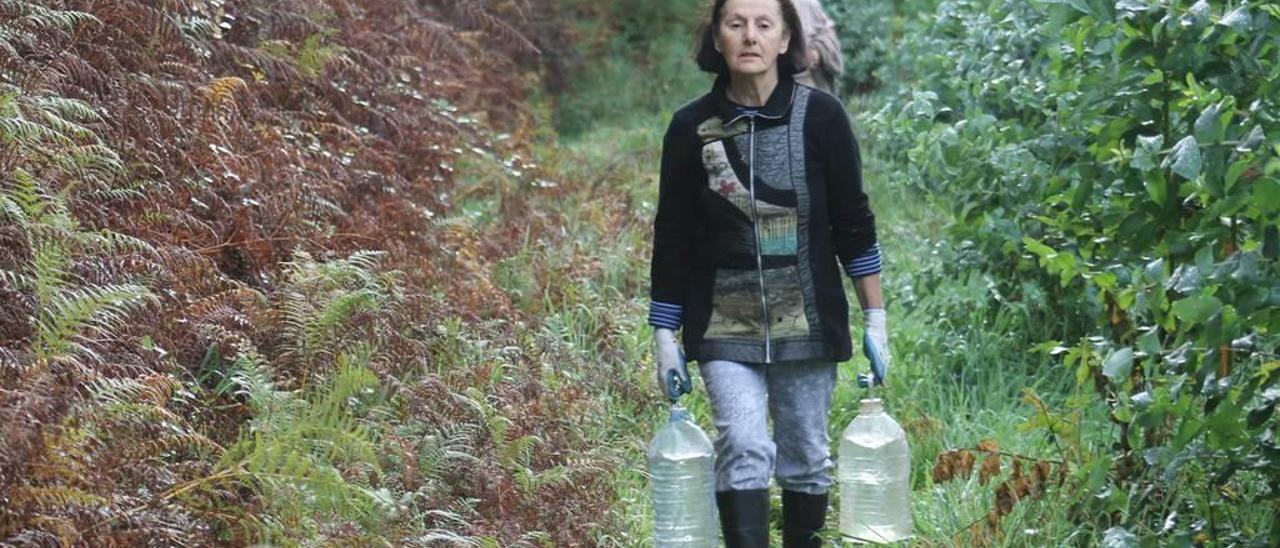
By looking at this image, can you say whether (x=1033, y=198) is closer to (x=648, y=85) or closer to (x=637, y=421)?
(x=637, y=421)

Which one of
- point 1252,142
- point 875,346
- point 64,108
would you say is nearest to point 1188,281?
point 1252,142

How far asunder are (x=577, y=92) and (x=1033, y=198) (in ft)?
38.8

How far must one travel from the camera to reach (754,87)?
6324 mm

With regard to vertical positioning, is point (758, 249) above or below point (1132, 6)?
below

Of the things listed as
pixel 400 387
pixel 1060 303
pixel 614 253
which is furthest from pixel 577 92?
pixel 400 387

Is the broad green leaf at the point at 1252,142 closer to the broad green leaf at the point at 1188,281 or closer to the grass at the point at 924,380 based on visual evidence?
the broad green leaf at the point at 1188,281

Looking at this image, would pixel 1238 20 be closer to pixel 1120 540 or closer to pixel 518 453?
pixel 1120 540

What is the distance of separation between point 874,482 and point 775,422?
1.65 ft

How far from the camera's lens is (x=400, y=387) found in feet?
24.0

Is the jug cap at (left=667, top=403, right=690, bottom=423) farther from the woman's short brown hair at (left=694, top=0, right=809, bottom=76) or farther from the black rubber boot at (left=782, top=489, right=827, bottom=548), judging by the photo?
the woman's short brown hair at (left=694, top=0, right=809, bottom=76)

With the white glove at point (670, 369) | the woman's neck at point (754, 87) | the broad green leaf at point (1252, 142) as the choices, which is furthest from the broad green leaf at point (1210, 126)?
the white glove at point (670, 369)

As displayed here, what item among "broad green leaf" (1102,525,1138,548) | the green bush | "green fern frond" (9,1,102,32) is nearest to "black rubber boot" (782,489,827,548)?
the green bush

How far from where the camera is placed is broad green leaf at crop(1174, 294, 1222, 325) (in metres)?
4.66

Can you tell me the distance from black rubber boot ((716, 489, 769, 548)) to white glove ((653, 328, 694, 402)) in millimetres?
377
